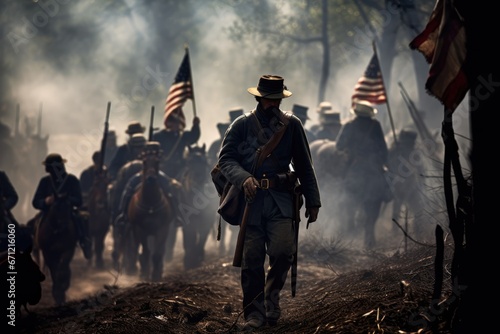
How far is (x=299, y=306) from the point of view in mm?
8695

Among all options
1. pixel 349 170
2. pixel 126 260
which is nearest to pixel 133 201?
pixel 126 260

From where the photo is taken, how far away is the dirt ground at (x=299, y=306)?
227 inches

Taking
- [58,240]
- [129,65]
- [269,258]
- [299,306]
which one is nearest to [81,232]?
[58,240]

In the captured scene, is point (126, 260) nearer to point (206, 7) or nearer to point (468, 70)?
point (468, 70)

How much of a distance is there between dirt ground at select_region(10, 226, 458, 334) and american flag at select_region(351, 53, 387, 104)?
235 inches

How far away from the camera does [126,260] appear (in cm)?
1608

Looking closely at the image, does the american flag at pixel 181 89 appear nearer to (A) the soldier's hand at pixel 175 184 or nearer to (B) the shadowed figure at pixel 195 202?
(B) the shadowed figure at pixel 195 202

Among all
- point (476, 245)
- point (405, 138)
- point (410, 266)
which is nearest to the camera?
point (476, 245)

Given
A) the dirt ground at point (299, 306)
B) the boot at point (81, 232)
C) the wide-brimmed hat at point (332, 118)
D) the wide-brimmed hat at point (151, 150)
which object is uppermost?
the wide-brimmed hat at point (332, 118)

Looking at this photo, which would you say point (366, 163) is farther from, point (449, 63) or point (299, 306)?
point (449, 63)

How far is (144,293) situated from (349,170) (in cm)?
757

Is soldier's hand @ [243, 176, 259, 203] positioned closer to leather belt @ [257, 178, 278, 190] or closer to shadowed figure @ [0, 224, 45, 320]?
leather belt @ [257, 178, 278, 190]

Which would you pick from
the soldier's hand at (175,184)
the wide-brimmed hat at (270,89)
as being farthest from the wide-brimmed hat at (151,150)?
the wide-brimmed hat at (270,89)

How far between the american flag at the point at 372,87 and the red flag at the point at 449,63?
1257cm
